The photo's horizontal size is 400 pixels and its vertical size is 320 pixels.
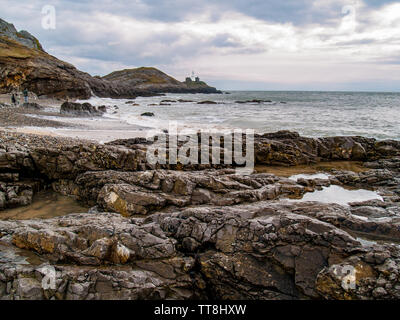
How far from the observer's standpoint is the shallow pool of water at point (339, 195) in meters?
8.51

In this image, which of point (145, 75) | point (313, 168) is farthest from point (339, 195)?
point (145, 75)

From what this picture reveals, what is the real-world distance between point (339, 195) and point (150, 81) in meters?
154

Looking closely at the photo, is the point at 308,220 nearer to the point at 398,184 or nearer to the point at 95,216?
the point at 95,216

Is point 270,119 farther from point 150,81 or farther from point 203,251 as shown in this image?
point 150,81

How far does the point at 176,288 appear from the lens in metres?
4.39

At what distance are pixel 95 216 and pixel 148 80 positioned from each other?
513 feet

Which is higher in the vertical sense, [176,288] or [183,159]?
[183,159]

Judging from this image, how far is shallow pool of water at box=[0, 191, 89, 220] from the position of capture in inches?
293

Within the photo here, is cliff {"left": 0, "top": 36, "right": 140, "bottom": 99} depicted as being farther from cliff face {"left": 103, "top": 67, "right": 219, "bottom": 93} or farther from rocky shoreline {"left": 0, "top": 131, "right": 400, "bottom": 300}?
cliff face {"left": 103, "top": 67, "right": 219, "bottom": 93}

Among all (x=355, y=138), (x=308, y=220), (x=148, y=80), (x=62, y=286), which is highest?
(x=148, y=80)

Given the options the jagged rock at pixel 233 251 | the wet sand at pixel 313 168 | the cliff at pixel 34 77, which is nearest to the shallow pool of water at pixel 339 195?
the wet sand at pixel 313 168

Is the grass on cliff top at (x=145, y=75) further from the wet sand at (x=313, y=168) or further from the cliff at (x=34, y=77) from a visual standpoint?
the wet sand at (x=313, y=168)
